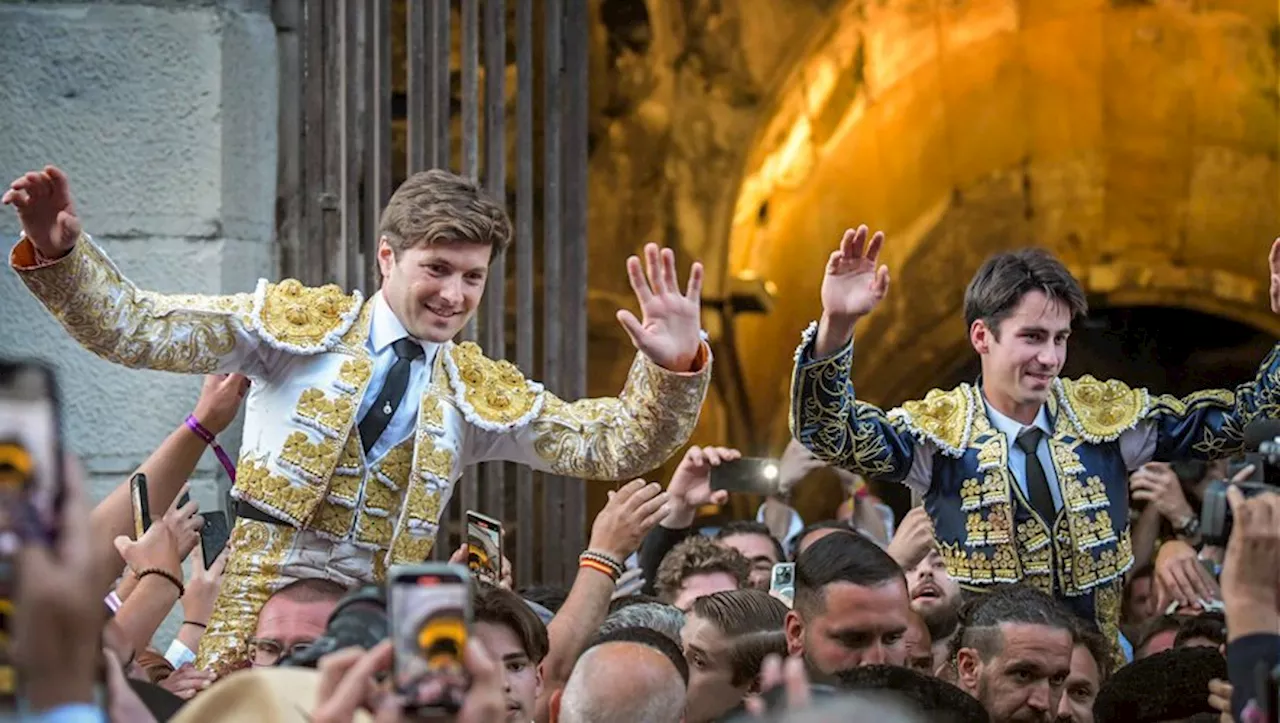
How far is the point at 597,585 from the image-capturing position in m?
4.66

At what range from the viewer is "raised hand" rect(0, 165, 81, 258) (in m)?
4.57

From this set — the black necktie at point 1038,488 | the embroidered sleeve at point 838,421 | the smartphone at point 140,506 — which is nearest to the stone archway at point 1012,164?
the black necktie at point 1038,488

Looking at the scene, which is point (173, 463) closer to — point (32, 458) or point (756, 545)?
point (756, 545)

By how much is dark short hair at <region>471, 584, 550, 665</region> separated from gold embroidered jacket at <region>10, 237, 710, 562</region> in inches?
34.7

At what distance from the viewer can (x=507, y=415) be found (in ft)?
17.2

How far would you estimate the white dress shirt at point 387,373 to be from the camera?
5.18 metres

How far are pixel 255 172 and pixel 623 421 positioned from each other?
249 cm

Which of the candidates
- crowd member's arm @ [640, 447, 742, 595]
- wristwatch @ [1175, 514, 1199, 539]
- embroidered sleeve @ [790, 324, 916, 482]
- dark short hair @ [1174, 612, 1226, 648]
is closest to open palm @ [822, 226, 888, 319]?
embroidered sleeve @ [790, 324, 916, 482]

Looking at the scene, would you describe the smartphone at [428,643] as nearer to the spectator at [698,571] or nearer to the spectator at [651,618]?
the spectator at [651,618]

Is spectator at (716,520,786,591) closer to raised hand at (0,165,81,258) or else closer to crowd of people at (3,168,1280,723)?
crowd of people at (3,168,1280,723)

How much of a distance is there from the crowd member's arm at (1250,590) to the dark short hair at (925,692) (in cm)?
63

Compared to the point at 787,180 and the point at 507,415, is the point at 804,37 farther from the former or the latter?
the point at 507,415

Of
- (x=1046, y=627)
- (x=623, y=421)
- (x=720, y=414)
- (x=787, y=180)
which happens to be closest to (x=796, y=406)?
(x=623, y=421)

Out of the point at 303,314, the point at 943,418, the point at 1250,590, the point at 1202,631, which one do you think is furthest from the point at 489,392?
the point at 1250,590
